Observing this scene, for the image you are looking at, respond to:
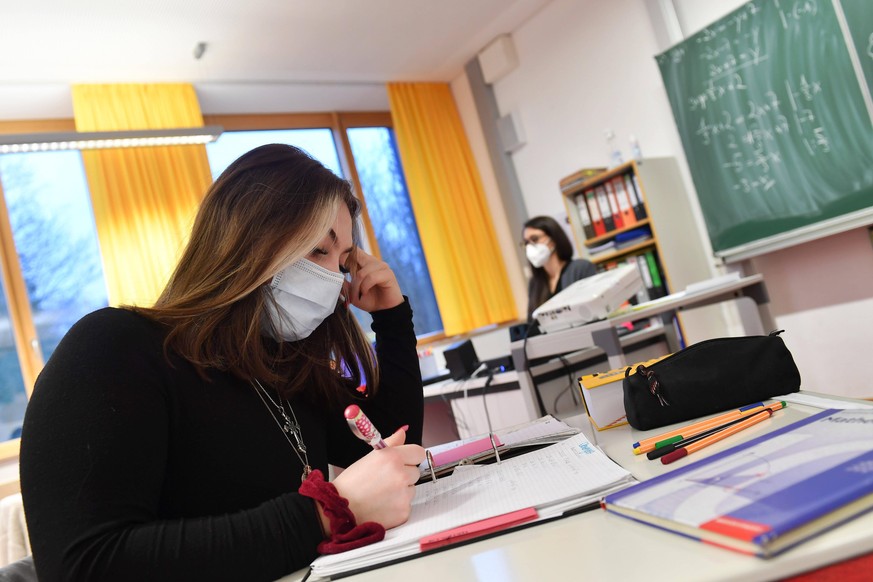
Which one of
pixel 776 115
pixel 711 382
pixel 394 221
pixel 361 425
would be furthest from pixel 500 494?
pixel 394 221

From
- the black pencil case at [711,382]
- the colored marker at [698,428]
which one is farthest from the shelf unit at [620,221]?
the colored marker at [698,428]

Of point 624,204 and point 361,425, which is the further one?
point 624,204

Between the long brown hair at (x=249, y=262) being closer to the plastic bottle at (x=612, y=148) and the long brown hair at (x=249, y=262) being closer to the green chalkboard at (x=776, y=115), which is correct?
the green chalkboard at (x=776, y=115)

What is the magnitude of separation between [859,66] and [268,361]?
3.43m

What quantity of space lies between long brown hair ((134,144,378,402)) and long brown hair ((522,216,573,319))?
3018 mm

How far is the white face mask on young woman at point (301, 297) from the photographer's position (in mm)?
1127

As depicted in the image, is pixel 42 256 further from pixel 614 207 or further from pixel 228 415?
pixel 228 415

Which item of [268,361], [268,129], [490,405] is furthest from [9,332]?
[268,361]

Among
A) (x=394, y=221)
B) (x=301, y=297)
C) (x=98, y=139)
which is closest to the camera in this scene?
(x=301, y=297)

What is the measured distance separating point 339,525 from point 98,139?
3.90 metres

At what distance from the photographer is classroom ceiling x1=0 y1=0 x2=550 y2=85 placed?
→ 4.00m

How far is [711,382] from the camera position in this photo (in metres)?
1.07

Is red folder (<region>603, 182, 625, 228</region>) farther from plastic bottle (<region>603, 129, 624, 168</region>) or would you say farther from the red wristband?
the red wristband

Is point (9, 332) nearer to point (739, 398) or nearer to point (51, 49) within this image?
point (51, 49)
